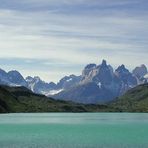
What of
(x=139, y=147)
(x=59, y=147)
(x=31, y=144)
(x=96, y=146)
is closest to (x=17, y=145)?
(x=31, y=144)

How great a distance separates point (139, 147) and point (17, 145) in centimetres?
3150

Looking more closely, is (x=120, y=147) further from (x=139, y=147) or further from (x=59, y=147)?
(x=59, y=147)

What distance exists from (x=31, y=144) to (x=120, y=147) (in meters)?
23.8

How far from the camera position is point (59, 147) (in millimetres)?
106500

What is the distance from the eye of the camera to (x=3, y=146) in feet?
348

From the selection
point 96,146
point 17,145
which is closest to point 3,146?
point 17,145

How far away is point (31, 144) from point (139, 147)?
28.5 meters

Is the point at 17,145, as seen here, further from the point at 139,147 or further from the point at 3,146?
the point at 139,147

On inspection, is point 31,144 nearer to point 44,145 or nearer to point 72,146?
point 44,145

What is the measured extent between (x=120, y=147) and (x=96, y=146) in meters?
6.28

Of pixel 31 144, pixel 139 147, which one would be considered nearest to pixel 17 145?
pixel 31 144

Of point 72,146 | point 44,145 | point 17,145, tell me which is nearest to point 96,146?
point 72,146

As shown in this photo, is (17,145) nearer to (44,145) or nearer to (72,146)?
(44,145)

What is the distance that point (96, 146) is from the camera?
355 ft
